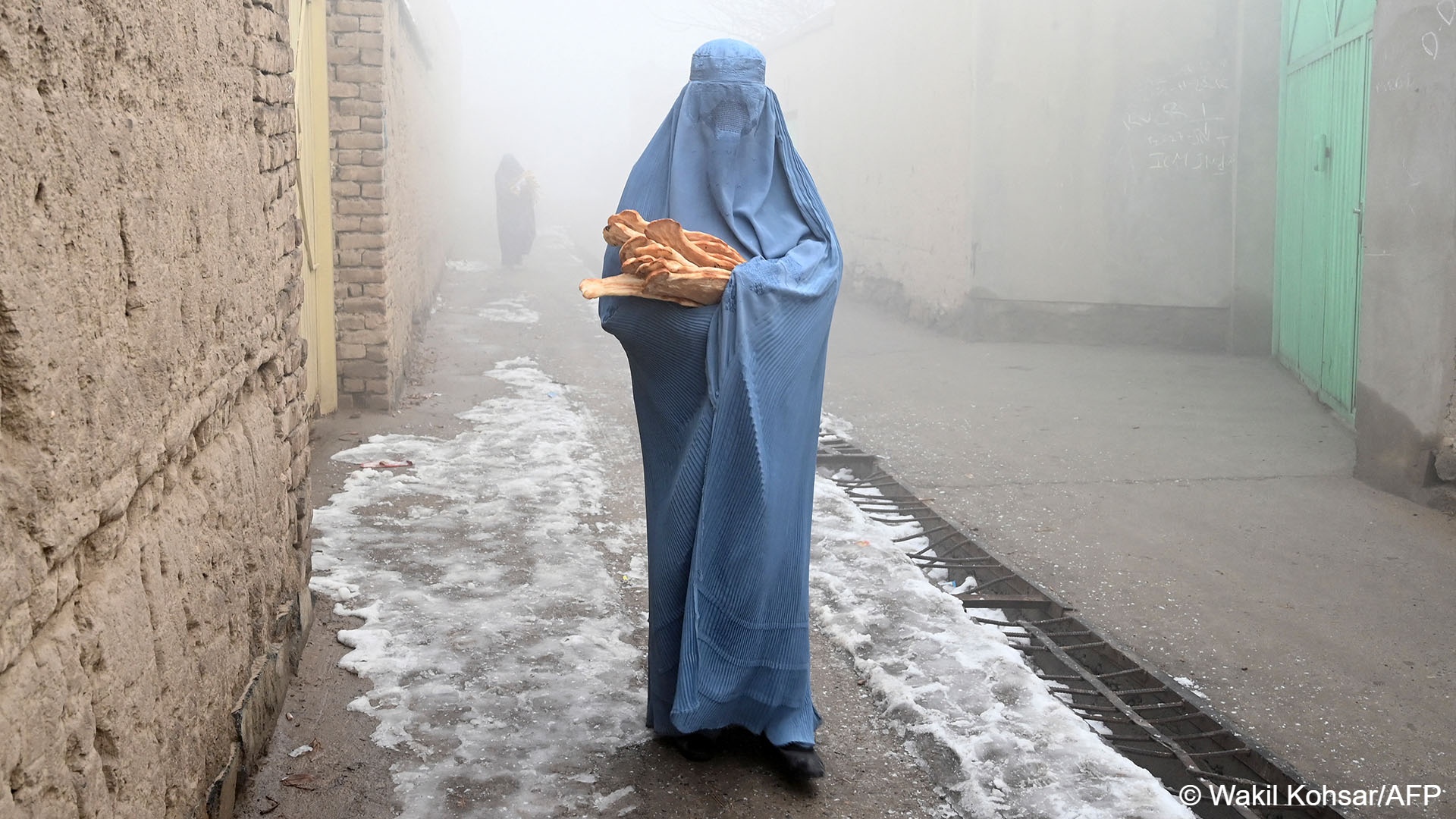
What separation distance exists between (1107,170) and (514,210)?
30.6ft

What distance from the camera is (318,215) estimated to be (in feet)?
22.5

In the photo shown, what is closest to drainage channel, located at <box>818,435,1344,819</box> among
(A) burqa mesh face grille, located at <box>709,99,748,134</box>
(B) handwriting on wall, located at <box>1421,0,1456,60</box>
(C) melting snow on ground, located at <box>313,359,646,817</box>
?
(C) melting snow on ground, located at <box>313,359,646,817</box>

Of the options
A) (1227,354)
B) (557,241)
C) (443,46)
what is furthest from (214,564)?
(557,241)

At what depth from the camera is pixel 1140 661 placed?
12.6ft

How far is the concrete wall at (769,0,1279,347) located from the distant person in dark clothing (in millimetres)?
7457

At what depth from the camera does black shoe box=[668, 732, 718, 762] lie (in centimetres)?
315

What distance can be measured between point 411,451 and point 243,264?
3.43 m

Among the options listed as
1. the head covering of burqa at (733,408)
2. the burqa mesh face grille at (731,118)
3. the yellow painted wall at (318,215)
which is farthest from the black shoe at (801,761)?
the yellow painted wall at (318,215)

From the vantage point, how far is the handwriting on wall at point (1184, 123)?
1031 centimetres

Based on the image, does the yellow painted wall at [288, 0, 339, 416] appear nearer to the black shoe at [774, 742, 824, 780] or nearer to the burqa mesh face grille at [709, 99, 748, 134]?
the burqa mesh face grille at [709, 99, 748, 134]

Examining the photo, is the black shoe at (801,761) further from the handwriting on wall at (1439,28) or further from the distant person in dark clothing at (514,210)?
the distant person in dark clothing at (514,210)

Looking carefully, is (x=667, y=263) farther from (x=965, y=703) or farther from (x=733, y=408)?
(x=965, y=703)

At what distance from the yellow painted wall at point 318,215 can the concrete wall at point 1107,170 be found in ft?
20.1

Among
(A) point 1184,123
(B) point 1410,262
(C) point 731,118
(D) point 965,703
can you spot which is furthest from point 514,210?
(D) point 965,703
